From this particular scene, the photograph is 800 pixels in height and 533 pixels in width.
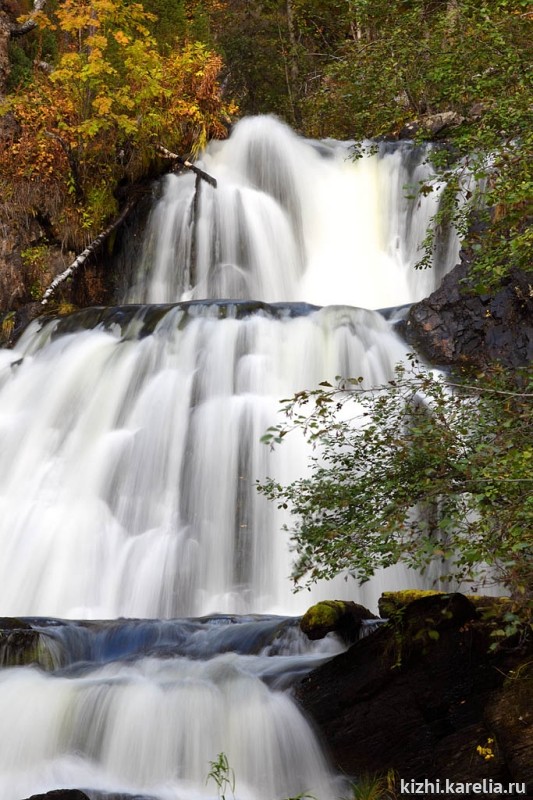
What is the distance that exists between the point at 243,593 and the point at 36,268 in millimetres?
8955

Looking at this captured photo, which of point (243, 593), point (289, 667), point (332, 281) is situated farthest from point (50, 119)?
point (289, 667)

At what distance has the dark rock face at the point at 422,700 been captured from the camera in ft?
15.2

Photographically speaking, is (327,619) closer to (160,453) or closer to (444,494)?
(444,494)

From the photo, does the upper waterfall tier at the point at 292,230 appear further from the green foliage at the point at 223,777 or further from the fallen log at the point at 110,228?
the green foliage at the point at 223,777

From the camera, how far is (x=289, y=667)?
19.5ft

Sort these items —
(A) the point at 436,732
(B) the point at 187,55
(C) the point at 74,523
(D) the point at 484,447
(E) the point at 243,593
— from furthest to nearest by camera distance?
(B) the point at 187,55, (C) the point at 74,523, (E) the point at 243,593, (A) the point at 436,732, (D) the point at 484,447

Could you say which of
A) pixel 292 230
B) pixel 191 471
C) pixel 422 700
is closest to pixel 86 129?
pixel 292 230

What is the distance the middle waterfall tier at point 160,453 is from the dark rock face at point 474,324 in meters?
0.46

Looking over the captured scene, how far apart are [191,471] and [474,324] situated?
4286 millimetres

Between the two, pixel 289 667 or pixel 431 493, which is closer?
pixel 431 493

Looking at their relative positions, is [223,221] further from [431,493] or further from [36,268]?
[431,493]

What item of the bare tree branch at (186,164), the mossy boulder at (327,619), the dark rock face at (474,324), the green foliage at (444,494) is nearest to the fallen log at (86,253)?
the bare tree branch at (186,164)

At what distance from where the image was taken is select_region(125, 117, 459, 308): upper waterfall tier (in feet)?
49.7

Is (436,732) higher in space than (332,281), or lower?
lower
